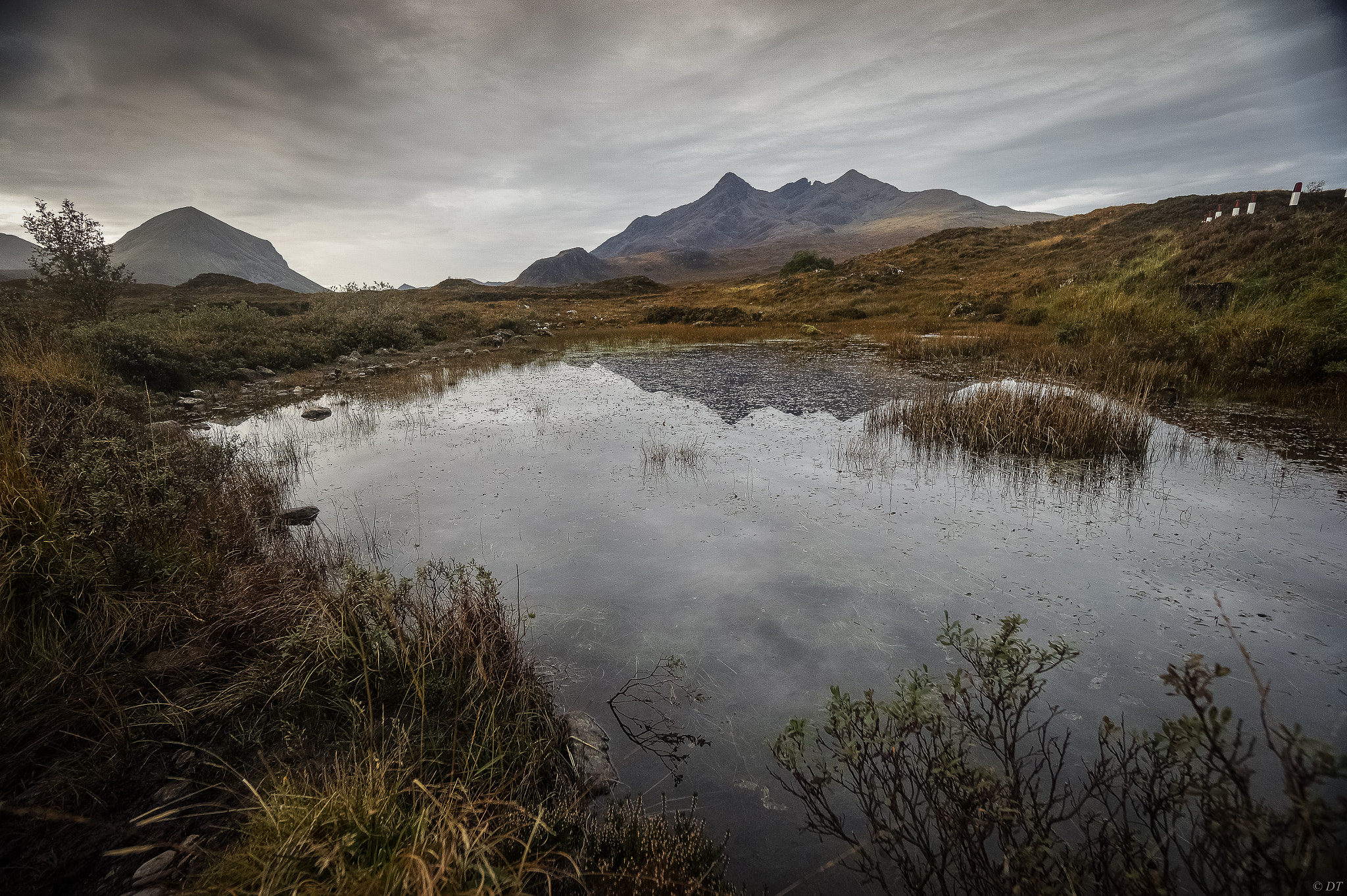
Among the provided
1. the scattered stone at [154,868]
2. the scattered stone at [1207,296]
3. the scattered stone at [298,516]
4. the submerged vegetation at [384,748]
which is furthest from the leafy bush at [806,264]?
the scattered stone at [154,868]

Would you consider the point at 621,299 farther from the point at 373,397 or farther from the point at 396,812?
the point at 396,812

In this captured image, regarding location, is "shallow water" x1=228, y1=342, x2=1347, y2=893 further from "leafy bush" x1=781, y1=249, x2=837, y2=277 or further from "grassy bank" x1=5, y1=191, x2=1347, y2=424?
"leafy bush" x1=781, y1=249, x2=837, y2=277

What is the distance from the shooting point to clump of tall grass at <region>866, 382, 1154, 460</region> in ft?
24.6

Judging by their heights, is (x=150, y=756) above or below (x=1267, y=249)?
below

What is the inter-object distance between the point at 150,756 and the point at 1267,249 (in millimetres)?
22080

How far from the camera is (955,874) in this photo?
232 cm

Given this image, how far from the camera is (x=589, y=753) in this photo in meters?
3.02

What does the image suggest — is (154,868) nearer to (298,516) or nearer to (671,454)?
(298,516)

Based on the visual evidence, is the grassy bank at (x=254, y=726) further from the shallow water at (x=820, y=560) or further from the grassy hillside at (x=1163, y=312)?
the grassy hillside at (x=1163, y=312)

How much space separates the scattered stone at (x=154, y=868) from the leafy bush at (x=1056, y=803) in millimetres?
2591

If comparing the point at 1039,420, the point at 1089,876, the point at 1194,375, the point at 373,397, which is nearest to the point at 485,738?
the point at 1089,876

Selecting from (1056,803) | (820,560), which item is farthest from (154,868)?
(820,560)

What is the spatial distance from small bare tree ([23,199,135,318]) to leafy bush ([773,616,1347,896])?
25355 millimetres

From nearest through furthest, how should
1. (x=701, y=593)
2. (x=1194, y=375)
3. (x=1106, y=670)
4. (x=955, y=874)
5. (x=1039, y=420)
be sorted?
(x=955, y=874)
(x=1106, y=670)
(x=701, y=593)
(x=1039, y=420)
(x=1194, y=375)
